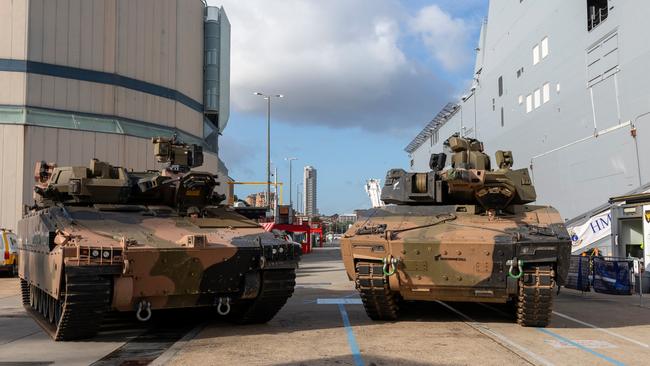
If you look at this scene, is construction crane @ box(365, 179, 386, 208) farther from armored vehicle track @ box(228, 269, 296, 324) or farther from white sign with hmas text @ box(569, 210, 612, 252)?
armored vehicle track @ box(228, 269, 296, 324)

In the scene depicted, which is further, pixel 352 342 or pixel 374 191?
pixel 374 191

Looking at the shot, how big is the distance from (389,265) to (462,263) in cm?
109

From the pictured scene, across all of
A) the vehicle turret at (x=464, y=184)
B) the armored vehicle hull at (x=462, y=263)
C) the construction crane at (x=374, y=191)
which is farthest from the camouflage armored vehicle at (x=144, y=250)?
the construction crane at (x=374, y=191)

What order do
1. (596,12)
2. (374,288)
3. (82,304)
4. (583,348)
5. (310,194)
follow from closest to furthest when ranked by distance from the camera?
(82,304)
(583,348)
(374,288)
(596,12)
(310,194)

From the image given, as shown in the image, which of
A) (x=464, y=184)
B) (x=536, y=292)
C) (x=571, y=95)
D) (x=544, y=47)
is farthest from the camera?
(x=544, y=47)

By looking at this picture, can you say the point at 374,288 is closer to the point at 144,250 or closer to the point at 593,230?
the point at 144,250

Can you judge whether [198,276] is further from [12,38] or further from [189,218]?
[12,38]

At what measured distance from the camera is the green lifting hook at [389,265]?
363 inches

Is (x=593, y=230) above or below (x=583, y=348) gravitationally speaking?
above

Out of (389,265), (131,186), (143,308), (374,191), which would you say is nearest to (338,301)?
(389,265)

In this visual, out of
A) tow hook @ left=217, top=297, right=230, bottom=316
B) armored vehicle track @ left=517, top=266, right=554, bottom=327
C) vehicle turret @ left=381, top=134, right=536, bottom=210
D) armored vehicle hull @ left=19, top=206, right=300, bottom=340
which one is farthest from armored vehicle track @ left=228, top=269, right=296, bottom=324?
armored vehicle track @ left=517, top=266, right=554, bottom=327

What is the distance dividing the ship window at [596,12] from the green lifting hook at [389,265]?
1728cm

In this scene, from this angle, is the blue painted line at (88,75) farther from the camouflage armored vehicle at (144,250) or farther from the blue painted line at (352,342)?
the blue painted line at (352,342)

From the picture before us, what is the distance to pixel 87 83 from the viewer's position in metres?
28.0
